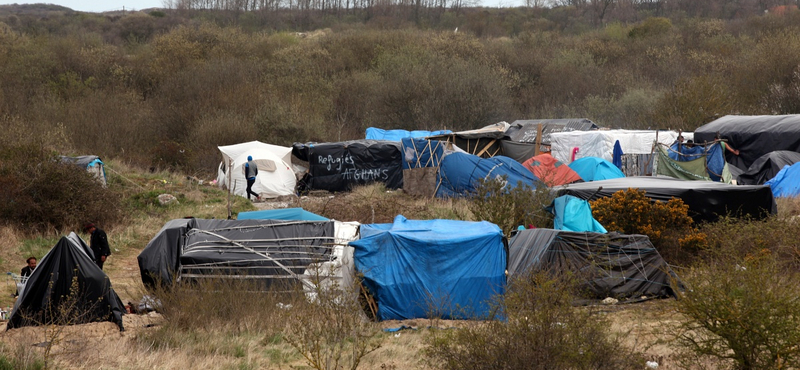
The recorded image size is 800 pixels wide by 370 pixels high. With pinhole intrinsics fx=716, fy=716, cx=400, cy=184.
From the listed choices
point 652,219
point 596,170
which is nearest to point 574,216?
point 652,219

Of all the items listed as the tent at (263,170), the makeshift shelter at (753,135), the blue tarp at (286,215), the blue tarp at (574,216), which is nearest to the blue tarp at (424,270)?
the blue tarp at (286,215)

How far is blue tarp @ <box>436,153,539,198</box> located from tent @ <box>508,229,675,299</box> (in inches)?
325

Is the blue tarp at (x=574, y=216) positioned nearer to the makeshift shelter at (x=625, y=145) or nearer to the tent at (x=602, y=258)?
the tent at (x=602, y=258)

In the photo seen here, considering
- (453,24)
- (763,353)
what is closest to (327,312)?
(763,353)

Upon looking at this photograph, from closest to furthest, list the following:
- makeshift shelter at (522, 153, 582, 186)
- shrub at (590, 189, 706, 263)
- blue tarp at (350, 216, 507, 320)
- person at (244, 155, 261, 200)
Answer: blue tarp at (350, 216, 507, 320) < shrub at (590, 189, 706, 263) < makeshift shelter at (522, 153, 582, 186) < person at (244, 155, 261, 200)

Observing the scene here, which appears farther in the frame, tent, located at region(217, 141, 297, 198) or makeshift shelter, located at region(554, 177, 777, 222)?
tent, located at region(217, 141, 297, 198)

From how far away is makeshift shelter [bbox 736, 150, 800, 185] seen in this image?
2038 cm

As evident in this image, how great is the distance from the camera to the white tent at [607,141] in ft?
75.8

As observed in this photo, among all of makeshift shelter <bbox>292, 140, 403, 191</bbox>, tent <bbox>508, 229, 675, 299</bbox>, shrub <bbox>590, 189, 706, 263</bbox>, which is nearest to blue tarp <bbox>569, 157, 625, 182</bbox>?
makeshift shelter <bbox>292, 140, 403, 191</bbox>

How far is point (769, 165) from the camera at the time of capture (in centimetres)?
2066

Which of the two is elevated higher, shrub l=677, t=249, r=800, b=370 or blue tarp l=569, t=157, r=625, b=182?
shrub l=677, t=249, r=800, b=370

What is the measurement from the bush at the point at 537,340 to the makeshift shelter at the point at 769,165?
636 inches

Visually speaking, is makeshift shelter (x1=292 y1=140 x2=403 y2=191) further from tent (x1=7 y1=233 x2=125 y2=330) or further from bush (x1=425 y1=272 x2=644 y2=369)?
bush (x1=425 y1=272 x2=644 y2=369)

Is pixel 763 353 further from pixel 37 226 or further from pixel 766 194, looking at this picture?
pixel 37 226
